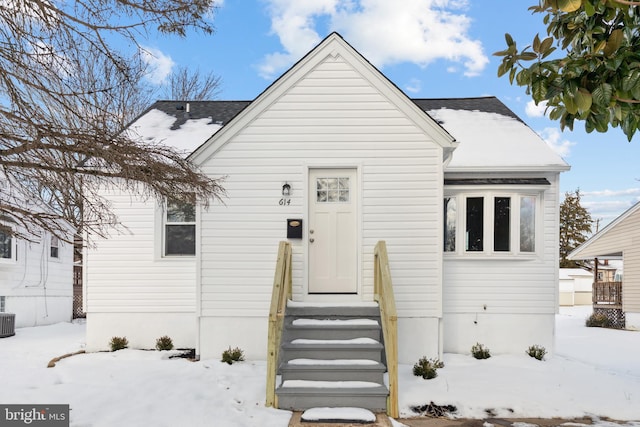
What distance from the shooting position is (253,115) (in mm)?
7582

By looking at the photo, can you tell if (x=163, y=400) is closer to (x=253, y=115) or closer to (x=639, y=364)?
(x=253, y=115)

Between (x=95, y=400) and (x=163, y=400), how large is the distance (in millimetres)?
783

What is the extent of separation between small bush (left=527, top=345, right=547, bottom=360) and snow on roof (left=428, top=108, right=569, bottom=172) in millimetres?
3126

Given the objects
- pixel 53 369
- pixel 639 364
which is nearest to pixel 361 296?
pixel 53 369

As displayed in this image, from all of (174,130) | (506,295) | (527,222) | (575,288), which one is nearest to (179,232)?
(174,130)

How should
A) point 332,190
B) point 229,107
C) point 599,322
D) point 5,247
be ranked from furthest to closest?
1. point 599,322
2. point 5,247
3. point 229,107
4. point 332,190

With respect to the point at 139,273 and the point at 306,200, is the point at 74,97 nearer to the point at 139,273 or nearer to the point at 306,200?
the point at 306,200

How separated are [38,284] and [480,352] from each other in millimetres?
13796

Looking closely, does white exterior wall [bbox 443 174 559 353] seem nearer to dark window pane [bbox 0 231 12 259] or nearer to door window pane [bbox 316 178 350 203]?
door window pane [bbox 316 178 350 203]

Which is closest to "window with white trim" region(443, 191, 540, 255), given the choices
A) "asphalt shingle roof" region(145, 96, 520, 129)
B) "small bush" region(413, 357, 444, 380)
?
"small bush" region(413, 357, 444, 380)

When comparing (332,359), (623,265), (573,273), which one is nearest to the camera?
(332,359)

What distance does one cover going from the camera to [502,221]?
844 cm

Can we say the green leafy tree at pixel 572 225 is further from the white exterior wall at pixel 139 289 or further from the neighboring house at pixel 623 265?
the white exterior wall at pixel 139 289

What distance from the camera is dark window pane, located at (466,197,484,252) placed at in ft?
27.8
